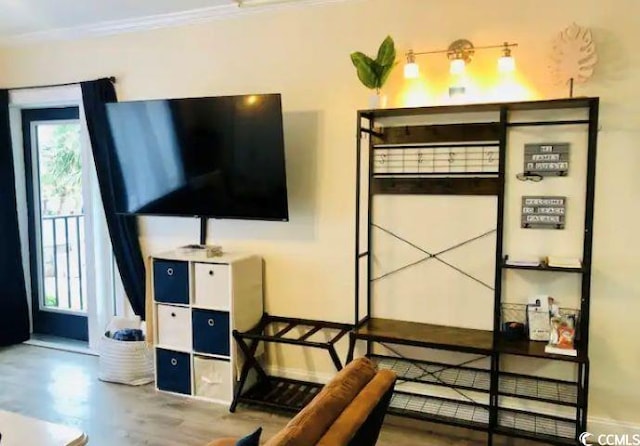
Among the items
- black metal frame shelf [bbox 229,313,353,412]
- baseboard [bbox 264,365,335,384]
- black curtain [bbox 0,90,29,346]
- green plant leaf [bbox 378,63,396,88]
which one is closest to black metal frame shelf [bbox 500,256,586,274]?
black metal frame shelf [bbox 229,313,353,412]

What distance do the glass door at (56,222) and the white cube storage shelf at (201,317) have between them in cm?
136

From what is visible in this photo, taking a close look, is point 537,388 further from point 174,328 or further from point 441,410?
point 174,328

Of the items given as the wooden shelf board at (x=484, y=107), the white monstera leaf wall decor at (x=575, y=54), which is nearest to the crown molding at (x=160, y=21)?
the wooden shelf board at (x=484, y=107)

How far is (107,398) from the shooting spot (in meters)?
3.55

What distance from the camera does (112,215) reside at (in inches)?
162

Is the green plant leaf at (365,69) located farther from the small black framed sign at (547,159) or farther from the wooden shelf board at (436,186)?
the small black framed sign at (547,159)

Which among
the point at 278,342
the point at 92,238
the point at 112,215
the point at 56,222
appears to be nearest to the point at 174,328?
the point at 278,342

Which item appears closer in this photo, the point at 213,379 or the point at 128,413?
the point at 128,413

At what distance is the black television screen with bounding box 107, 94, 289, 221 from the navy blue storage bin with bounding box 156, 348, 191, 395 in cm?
94

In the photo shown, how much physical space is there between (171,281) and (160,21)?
5.98 ft

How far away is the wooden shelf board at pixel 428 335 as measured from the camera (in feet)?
9.41

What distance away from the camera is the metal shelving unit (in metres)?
2.80

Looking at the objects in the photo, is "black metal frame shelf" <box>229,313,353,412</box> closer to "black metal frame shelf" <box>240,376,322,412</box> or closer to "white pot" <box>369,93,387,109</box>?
"black metal frame shelf" <box>240,376,322,412</box>

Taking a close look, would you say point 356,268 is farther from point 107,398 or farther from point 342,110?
point 107,398
